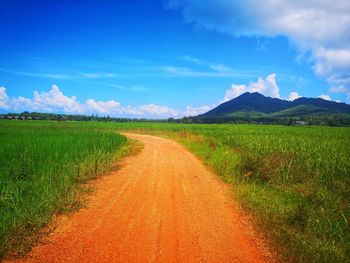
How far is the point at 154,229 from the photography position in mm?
5859

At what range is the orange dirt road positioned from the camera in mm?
4840

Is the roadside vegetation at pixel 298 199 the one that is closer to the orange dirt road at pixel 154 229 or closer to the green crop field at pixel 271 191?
the green crop field at pixel 271 191

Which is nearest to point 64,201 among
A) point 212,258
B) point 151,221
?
point 151,221

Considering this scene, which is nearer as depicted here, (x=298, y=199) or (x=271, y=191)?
(x=298, y=199)

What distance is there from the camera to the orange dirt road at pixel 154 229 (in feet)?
15.9

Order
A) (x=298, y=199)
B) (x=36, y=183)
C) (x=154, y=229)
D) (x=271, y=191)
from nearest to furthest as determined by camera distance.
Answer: (x=154, y=229)
(x=36, y=183)
(x=298, y=199)
(x=271, y=191)

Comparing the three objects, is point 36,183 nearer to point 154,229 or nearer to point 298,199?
point 154,229

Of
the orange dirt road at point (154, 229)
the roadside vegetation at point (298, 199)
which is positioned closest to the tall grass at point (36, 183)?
the orange dirt road at point (154, 229)

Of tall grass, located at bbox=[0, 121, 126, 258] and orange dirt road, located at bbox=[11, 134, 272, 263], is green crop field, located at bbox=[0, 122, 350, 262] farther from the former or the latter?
orange dirt road, located at bbox=[11, 134, 272, 263]

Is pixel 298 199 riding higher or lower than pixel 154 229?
lower

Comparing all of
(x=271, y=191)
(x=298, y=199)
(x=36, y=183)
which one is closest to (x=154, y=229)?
(x=36, y=183)

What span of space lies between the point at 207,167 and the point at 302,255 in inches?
361

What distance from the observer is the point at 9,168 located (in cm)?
878

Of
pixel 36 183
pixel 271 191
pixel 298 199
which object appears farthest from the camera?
pixel 271 191
